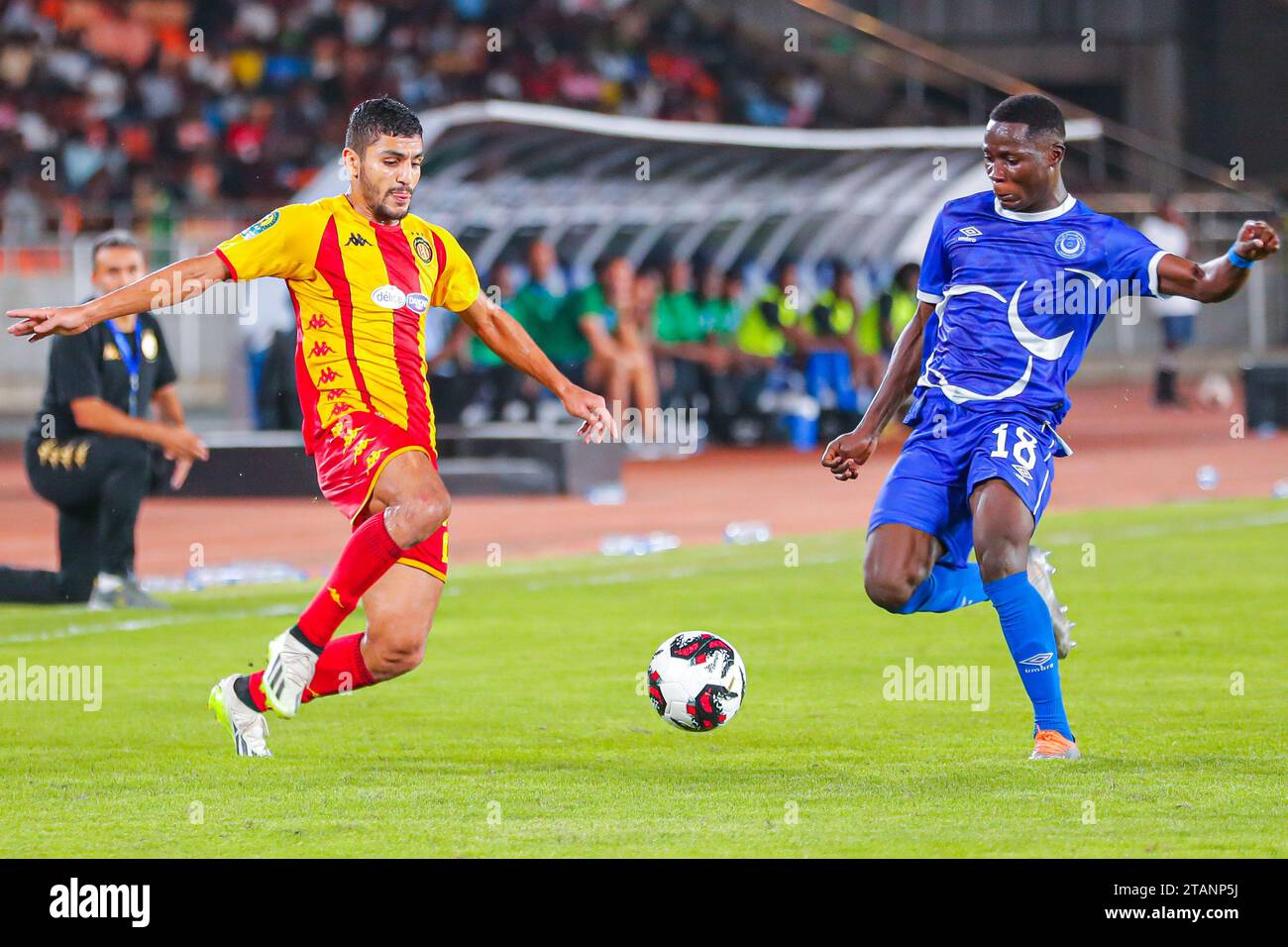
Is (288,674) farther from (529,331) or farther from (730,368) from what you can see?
(730,368)

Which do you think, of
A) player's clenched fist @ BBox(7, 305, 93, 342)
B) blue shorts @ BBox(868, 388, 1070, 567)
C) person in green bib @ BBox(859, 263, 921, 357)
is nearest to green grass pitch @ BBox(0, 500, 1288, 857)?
blue shorts @ BBox(868, 388, 1070, 567)

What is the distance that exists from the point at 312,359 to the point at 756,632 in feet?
12.0

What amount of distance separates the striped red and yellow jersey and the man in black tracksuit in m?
3.67

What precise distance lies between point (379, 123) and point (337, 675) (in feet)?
5.56

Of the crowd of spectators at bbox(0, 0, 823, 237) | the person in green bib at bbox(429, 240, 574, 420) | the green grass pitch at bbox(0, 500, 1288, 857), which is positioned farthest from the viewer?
the crowd of spectators at bbox(0, 0, 823, 237)

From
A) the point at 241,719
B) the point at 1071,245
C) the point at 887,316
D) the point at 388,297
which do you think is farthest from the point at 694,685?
the point at 887,316

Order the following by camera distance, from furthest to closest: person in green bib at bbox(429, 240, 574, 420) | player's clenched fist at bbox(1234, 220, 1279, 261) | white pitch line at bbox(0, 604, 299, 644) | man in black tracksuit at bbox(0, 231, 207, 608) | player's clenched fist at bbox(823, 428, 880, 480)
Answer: person in green bib at bbox(429, 240, 574, 420) < man in black tracksuit at bbox(0, 231, 207, 608) < white pitch line at bbox(0, 604, 299, 644) < player's clenched fist at bbox(823, 428, 880, 480) < player's clenched fist at bbox(1234, 220, 1279, 261)

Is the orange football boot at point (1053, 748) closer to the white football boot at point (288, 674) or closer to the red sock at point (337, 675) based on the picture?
the red sock at point (337, 675)

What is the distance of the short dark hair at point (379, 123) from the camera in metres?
6.68

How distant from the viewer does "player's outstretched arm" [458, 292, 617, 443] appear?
22.7 feet

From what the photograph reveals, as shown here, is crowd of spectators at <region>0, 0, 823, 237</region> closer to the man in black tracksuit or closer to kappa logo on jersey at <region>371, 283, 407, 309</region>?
the man in black tracksuit

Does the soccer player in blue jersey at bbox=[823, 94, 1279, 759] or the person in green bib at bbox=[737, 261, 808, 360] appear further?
the person in green bib at bbox=[737, 261, 808, 360]

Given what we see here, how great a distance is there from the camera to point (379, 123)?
6672mm
